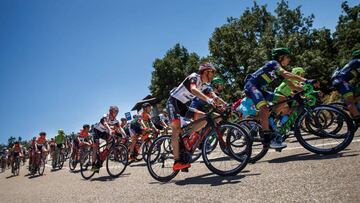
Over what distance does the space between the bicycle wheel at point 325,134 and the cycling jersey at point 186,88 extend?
7.04 feet

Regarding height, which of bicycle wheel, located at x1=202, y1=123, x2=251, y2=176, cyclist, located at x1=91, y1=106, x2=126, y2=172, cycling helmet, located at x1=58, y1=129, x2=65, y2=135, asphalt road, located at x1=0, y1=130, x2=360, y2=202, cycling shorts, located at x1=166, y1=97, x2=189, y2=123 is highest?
cycling helmet, located at x1=58, y1=129, x2=65, y2=135

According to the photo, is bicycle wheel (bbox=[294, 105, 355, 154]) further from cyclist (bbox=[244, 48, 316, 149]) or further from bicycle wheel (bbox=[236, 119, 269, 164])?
bicycle wheel (bbox=[236, 119, 269, 164])

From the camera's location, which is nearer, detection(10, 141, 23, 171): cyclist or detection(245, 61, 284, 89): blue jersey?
detection(245, 61, 284, 89): blue jersey

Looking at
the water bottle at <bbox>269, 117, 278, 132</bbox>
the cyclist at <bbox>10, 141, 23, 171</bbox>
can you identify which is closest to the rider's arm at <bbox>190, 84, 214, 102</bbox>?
the water bottle at <bbox>269, 117, 278, 132</bbox>

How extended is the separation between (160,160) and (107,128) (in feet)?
12.2

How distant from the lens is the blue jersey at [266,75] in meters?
5.86

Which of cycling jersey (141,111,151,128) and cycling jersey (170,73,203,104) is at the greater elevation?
cycling jersey (141,111,151,128)

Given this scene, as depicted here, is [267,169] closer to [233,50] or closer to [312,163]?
[312,163]

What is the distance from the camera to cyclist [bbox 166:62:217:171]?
18.6 feet

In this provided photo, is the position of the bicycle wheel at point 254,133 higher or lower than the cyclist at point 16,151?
lower

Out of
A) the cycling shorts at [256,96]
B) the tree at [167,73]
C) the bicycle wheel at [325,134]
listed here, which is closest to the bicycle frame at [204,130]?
the cycling shorts at [256,96]

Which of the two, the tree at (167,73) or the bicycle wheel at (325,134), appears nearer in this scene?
the bicycle wheel at (325,134)

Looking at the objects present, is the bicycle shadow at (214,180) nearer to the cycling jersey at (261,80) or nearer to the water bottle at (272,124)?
the water bottle at (272,124)

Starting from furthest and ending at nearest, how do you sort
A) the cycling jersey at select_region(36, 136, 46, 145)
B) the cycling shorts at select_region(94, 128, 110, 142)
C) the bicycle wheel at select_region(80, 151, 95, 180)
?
the cycling jersey at select_region(36, 136, 46, 145) → the cycling shorts at select_region(94, 128, 110, 142) → the bicycle wheel at select_region(80, 151, 95, 180)
